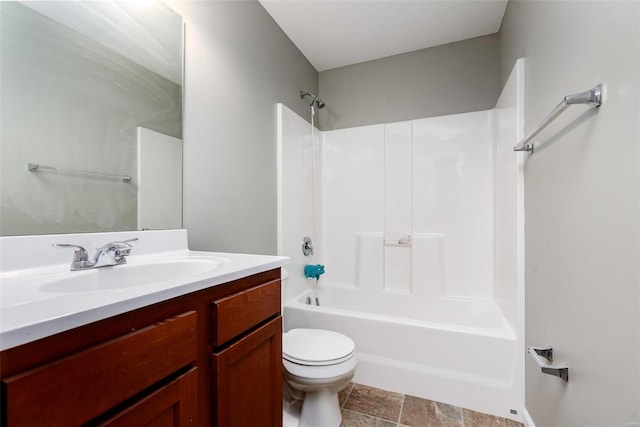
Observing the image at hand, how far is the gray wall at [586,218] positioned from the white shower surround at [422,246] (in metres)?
0.22

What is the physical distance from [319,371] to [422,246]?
54.7 inches

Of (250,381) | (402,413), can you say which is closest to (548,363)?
(402,413)

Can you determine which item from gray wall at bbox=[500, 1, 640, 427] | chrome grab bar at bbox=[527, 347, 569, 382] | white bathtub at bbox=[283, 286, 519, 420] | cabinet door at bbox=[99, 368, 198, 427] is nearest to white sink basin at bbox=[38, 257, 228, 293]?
cabinet door at bbox=[99, 368, 198, 427]

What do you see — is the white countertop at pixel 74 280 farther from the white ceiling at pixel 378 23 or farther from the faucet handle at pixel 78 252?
the white ceiling at pixel 378 23

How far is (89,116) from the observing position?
960 millimetres

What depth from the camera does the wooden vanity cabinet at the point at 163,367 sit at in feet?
1.37

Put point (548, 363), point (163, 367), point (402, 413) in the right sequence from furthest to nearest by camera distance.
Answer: point (402, 413), point (548, 363), point (163, 367)

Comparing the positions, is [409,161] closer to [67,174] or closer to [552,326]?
[552,326]

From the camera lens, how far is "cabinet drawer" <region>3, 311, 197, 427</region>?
401 millimetres

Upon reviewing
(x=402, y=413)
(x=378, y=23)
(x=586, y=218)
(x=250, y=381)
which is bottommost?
(x=402, y=413)

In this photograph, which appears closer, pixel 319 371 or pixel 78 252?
pixel 78 252

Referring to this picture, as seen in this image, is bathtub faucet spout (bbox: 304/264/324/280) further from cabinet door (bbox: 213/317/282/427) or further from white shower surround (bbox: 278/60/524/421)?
cabinet door (bbox: 213/317/282/427)

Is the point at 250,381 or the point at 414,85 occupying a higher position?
the point at 414,85

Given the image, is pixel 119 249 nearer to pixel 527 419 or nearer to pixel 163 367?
pixel 163 367
